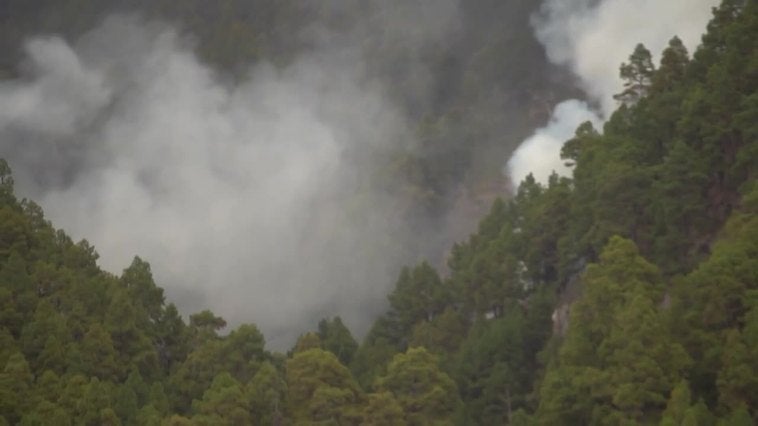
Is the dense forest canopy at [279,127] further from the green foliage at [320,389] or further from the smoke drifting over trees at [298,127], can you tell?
the green foliage at [320,389]

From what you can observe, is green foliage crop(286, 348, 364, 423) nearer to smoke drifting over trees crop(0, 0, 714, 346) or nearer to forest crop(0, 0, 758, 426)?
forest crop(0, 0, 758, 426)

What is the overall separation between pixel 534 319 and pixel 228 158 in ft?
149

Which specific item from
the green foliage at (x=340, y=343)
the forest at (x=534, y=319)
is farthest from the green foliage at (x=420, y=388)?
the green foliage at (x=340, y=343)

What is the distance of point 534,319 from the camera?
58.2m

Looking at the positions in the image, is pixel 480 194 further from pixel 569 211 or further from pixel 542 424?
pixel 542 424

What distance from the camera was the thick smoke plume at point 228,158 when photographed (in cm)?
8669

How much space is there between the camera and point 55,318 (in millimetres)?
52906

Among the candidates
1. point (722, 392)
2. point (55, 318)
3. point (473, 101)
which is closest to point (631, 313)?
point (722, 392)

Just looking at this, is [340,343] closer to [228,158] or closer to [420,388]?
[420,388]

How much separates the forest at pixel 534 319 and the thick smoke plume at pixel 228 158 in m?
20.9

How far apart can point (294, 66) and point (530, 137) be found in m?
24.9

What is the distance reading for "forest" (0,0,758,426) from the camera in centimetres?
4538

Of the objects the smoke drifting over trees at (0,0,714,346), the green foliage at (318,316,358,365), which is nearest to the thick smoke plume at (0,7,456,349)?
the smoke drifting over trees at (0,0,714,346)

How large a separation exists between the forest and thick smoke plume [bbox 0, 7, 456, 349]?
20.9 meters
